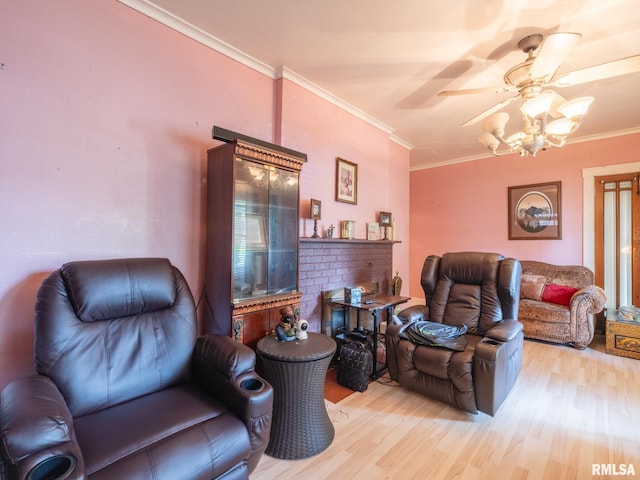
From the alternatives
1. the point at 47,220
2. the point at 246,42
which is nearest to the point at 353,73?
the point at 246,42

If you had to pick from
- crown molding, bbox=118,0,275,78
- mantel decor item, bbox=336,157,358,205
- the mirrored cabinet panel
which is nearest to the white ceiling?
crown molding, bbox=118,0,275,78

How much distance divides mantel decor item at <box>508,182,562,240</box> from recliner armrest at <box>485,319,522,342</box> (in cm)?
285

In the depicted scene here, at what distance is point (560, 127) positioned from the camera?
2115mm

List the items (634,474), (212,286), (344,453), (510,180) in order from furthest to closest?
(510,180) < (212,286) < (344,453) < (634,474)

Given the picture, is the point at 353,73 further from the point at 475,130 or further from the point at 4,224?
the point at 4,224

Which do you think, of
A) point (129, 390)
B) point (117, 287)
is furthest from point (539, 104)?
point (129, 390)

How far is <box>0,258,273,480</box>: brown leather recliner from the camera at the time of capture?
3.23 feet

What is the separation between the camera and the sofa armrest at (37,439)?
872mm

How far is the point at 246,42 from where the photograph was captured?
2.26 m

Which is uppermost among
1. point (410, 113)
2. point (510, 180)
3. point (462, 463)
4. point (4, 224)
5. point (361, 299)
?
point (410, 113)

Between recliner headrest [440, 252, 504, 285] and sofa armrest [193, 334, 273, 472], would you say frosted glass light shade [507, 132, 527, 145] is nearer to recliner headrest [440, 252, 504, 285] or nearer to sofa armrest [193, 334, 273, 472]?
recliner headrest [440, 252, 504, 285]

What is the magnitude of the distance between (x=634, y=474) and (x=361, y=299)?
204 centimetres

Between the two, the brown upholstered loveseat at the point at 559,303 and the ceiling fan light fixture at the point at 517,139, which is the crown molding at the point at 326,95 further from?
the brown upholstered loveseat at the point at 559,303

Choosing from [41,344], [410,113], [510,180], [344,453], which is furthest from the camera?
[510,180]
